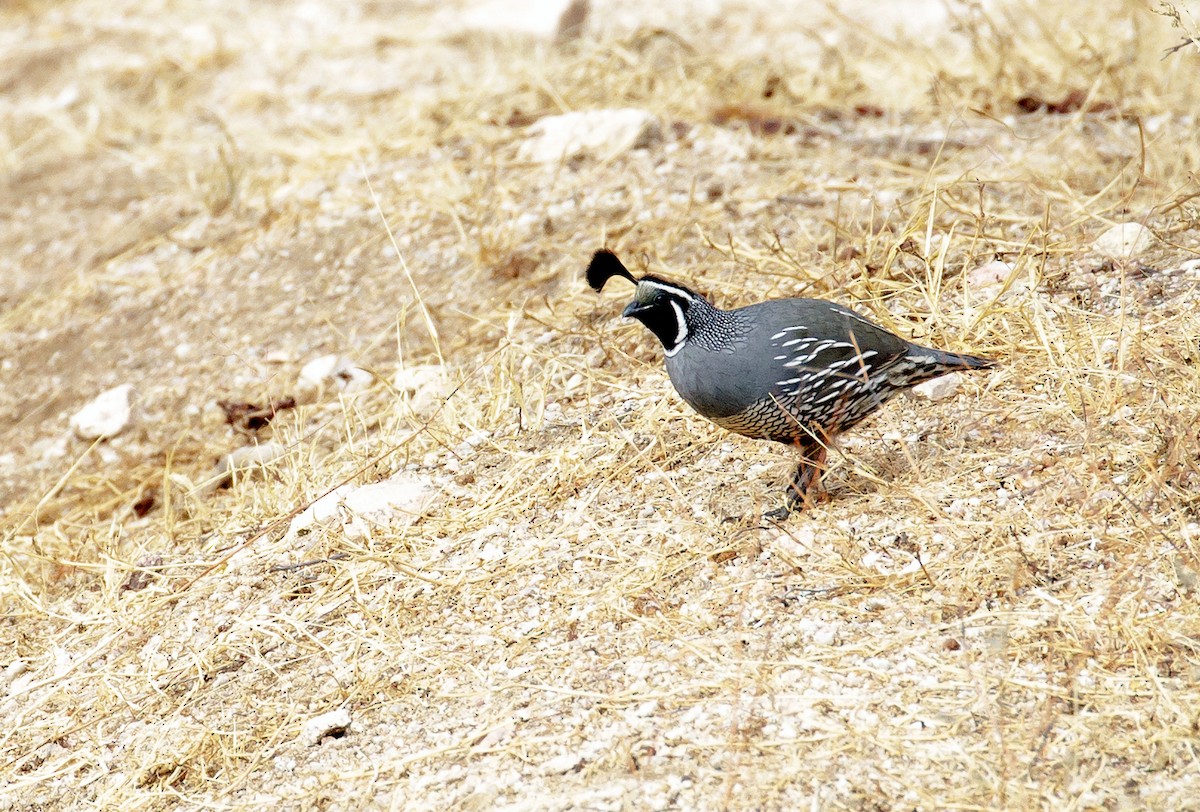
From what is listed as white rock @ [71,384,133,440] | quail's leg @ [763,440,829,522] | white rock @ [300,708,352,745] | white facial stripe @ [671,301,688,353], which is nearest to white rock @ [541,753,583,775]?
white rock @ [300,708,352,745]

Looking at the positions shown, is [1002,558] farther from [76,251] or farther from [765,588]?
[76,251]

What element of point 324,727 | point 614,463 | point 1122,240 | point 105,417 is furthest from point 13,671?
point 1122,240

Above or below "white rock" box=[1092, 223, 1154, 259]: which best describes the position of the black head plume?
above

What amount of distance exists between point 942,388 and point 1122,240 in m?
0.95

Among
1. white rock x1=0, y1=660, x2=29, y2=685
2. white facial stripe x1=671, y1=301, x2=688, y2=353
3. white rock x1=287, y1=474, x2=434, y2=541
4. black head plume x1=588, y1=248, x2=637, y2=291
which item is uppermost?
black head plume x1=588, y1=248, x2=637, y2=291

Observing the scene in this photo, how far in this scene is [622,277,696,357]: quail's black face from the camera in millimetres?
3596

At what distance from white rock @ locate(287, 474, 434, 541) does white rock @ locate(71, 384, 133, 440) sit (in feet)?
4.63

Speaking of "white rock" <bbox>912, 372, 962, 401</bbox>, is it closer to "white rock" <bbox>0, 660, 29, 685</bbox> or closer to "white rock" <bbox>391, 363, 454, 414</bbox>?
"white rock" <bbox>391, 363, 454, 414</bbox>

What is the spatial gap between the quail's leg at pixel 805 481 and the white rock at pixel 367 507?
106cm

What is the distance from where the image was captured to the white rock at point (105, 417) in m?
5.16

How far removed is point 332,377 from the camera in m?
5.04

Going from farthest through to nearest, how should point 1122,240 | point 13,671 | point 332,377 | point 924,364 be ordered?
point 332,377 → point 1122,240 → point 13,671 → point 924,364

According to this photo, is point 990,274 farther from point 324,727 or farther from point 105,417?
point 105,417

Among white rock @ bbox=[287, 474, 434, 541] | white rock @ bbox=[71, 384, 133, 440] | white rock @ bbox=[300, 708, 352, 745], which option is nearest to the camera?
white rock @ bbox=[300, 708, 352, 745]
